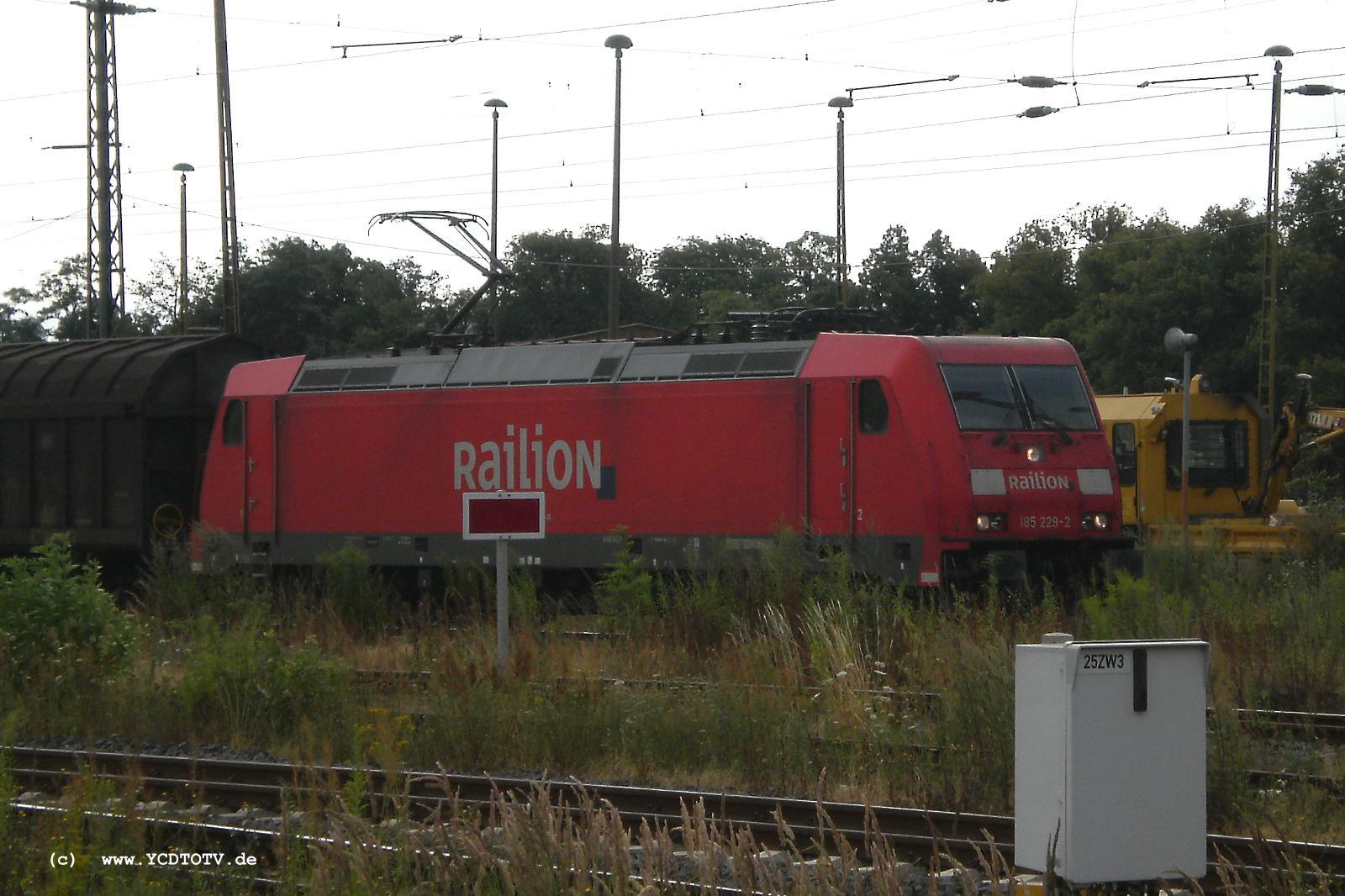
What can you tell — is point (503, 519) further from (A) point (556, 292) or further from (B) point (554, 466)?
(A) point (556, 292)

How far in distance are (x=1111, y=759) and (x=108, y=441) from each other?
16.8 m

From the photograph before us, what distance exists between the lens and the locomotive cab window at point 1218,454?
24844 mm

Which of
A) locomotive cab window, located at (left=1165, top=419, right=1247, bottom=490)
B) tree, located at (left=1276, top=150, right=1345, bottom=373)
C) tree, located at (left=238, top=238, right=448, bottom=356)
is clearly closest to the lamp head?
locomotive cab window, located at (left=1165, top=419, right=1247, bottom=490)

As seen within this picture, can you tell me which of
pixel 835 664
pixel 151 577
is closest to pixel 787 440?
pixel 835 664

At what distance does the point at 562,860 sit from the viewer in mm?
5906

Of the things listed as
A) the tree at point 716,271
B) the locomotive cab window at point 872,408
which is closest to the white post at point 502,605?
the locomotive cab window at point 872,408

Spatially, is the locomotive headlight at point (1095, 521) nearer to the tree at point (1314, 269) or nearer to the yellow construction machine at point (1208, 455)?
the yellow construction machine at point (1208, 455)

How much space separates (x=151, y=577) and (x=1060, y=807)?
14.6 metres

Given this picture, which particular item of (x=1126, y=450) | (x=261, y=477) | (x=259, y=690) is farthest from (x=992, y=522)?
(x=1126, y=450)

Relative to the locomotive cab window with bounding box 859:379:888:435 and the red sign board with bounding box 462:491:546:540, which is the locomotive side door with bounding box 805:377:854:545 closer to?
the locomotive cab window with bounding box 859:379:888:435

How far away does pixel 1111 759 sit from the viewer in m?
5.34

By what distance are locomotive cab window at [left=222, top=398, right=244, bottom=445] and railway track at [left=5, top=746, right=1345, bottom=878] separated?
30.6ft

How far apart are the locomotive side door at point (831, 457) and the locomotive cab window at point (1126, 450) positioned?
35.7 feet

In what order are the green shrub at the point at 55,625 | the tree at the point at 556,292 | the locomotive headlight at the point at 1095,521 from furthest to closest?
1. the tree at the point at 556,292
2. the locomotive headlight at the point at 1095,521
3. the green shrub at the point at 55,625
